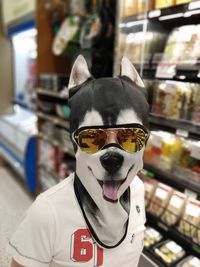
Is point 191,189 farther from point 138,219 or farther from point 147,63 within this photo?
point 147,63

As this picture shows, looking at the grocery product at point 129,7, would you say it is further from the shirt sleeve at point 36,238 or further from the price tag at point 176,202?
the shirt sleeve at point 36,238

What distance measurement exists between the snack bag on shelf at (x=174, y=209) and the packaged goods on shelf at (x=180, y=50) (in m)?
0.82

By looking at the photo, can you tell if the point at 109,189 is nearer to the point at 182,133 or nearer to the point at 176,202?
the point at 182,133

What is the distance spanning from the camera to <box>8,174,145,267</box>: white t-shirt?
89cm

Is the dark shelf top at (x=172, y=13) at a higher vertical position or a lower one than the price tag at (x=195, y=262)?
higher

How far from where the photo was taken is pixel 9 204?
3217 millimetres

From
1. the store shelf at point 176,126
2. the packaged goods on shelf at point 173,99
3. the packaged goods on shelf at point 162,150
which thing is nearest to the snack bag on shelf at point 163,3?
the packaged goods on shelf at point 173,99

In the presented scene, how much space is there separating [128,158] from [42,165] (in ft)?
8.41

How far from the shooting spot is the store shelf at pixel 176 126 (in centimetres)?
164

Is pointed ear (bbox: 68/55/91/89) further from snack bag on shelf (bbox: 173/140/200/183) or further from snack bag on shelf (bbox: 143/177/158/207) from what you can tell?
snack bag on shelf (bbox: 143/177/158/207)

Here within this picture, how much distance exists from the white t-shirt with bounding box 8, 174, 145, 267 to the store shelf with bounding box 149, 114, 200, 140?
84 centimetres

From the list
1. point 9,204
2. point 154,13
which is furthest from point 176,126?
point 9,204

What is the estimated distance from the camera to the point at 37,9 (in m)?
2.91

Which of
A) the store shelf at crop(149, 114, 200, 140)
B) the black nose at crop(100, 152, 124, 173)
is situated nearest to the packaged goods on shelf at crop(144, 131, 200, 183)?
the store shelf at crop(149, 114, 200, 140)
